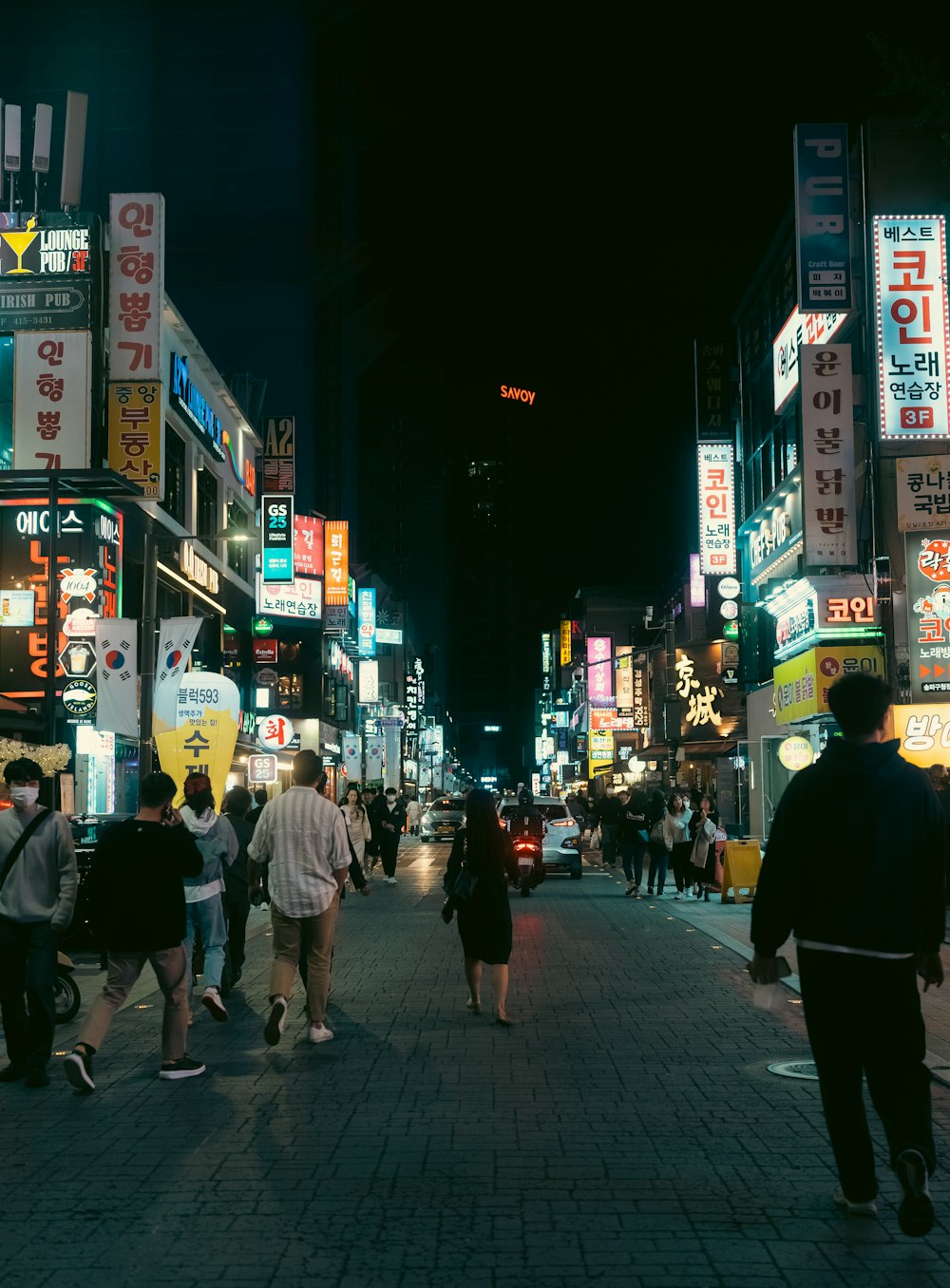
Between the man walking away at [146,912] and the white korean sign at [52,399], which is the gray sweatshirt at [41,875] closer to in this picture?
the man walking away at [146,912]

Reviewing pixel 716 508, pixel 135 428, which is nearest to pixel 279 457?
pixel 716 508

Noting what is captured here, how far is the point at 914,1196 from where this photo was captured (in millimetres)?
4969

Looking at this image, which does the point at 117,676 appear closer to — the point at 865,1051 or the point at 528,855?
the point at 528,855

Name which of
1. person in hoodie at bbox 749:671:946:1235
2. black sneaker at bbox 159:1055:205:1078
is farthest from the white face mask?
person in hoodie at bbox 749:671:946:1235

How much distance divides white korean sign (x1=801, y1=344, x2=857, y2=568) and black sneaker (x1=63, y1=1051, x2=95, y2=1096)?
2061cm

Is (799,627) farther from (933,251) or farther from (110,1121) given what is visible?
(110,1121)

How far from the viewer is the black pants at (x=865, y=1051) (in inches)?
202

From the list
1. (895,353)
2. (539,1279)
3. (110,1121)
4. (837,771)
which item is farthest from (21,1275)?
(895,353)

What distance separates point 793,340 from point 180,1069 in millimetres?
27443

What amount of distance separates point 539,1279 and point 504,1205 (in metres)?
1.00

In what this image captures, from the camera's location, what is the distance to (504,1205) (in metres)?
5.80

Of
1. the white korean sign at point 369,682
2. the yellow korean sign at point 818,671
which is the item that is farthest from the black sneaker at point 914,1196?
the white korean sign at point 369,682

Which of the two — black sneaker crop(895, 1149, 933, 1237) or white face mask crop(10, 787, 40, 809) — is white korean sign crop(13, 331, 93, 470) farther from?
black sneaker crop(895, 1149, 933, 1237)

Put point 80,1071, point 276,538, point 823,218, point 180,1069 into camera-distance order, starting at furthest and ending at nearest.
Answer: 1. point 276,538
2. point 823,218
3. point 180,1069
4. point 80,1071
